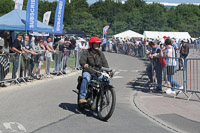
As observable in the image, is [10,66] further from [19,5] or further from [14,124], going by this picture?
[19,5]

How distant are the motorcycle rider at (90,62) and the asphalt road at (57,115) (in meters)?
0.64

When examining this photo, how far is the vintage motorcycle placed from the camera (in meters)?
7.45

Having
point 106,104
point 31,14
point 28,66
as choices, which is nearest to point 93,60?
point 106,104

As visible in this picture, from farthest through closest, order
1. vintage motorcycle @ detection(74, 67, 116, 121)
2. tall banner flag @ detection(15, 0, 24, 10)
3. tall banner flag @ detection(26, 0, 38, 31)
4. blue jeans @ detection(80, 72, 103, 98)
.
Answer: tall banner flag @ detection(15, 0, 24, 10)
tall banner flag @ detection(26, 0, 38, 31)
blue jeans @ detection(80, 72, 103, 98)
vintage motorcycle @ detection(74, 67, 116, 121)

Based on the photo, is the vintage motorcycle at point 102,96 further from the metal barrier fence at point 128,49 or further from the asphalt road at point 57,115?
the metal barrier fence at point 128,49

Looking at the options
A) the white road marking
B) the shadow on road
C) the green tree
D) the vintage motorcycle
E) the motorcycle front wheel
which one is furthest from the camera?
the green tree

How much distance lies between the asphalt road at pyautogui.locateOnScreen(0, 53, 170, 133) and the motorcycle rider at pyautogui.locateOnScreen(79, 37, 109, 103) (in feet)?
2.10

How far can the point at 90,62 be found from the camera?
27.0 ft

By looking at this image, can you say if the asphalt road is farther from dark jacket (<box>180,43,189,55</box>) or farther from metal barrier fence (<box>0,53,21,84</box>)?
dark jacket (<box>180,43,189,55</box>)

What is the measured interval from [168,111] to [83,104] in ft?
6.97

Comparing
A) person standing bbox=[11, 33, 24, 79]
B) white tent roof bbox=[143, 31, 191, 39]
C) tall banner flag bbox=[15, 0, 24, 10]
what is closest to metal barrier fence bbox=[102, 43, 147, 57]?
tall banner flag bbox=[15, 0, 24, 10]

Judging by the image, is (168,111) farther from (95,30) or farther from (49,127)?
(95,30)

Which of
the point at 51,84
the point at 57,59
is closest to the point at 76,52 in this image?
the point at 57,59

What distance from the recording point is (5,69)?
488 inches
